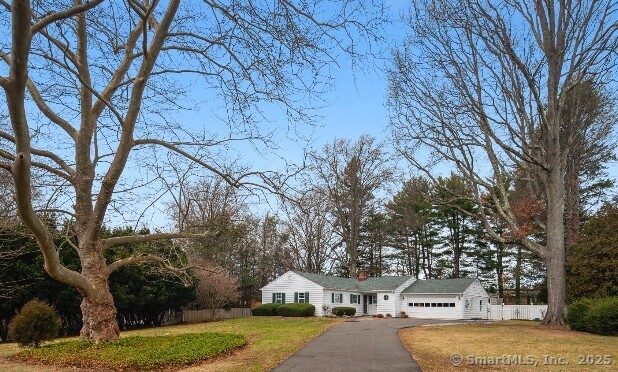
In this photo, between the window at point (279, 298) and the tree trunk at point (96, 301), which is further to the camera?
the window at point (279, 298)

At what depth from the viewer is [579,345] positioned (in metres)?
14.8

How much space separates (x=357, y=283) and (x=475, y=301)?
1013 centimetres

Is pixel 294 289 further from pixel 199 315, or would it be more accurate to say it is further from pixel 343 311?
pixel 199 315

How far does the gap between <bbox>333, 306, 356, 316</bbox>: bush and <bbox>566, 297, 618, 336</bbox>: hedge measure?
1915cm

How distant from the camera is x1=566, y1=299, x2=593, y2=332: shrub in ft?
68.1

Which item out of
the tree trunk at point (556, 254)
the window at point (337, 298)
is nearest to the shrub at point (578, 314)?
the tree trunk at point (556, 254)

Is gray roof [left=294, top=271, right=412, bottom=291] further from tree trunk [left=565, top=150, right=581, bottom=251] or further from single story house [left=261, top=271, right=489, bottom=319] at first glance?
tree trunk [left=565, top=150, right=581, bottom=251]

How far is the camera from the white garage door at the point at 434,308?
3850 centimetres

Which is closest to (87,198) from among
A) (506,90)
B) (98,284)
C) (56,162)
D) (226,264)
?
(56,162)

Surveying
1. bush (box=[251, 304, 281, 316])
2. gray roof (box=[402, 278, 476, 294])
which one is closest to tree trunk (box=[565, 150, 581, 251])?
gray roof (box=[402, 278, 476, 294])

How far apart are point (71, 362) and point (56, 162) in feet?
16.1

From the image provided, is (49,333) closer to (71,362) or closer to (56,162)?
(71,362)

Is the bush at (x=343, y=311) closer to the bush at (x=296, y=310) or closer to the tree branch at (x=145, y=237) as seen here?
the bush at (x=296, y=310)

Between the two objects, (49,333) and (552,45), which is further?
(552,45)
